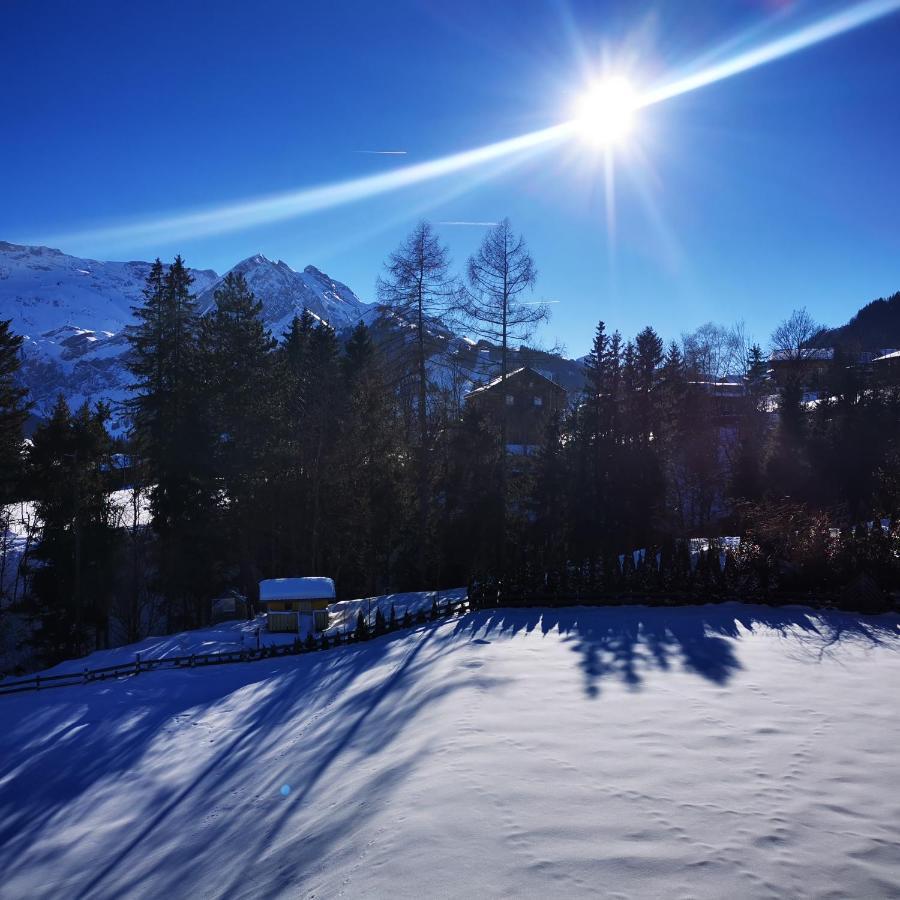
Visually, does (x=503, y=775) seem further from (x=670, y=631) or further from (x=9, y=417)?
(x=9, y=417)

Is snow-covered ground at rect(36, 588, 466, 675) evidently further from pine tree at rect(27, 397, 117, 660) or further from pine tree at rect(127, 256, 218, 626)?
pine tree at rect(27, 397, 117, 660)

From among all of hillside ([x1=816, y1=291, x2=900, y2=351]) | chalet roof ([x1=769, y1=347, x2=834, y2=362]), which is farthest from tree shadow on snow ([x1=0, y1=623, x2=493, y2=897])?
hillside ([x1=816, y1=291, x2=900, y2=351])

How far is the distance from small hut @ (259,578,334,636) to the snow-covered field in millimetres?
7837

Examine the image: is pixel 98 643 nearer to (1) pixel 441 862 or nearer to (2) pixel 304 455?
(2) pixel 304 455

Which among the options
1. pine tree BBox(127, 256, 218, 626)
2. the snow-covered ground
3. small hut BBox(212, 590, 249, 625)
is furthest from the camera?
small hut BBox(212, 590, 249, 625)

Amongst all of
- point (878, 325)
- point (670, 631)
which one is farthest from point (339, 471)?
point (878, 325)

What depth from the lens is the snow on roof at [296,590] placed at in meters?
25.1

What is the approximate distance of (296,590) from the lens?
2527 cm

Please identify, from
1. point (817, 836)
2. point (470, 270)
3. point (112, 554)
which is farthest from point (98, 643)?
point (817, 836)

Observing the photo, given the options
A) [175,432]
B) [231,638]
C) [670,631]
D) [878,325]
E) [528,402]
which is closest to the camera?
[670,631]

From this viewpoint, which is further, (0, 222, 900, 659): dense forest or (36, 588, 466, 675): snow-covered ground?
(0, 222, 900, 659): dense forest

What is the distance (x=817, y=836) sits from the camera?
232 inches

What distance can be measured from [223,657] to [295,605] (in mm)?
4090

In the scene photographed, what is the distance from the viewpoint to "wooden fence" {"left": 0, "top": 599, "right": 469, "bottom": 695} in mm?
20156
